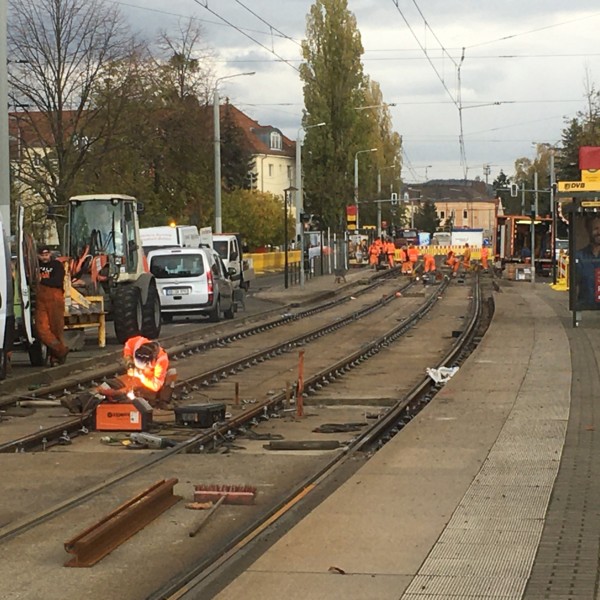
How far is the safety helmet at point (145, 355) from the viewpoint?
53.3 ft

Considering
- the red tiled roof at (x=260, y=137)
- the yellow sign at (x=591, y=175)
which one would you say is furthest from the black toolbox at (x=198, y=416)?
the red tiled roof at (x=260, y=137)

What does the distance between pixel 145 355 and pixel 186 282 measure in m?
18.0

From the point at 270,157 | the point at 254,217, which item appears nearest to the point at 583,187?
the point at 254,217

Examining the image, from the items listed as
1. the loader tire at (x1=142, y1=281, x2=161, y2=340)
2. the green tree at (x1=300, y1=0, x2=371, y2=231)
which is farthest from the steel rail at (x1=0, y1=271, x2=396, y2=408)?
the green tree at (x1=300, y1=0, x2=371, y2=231)

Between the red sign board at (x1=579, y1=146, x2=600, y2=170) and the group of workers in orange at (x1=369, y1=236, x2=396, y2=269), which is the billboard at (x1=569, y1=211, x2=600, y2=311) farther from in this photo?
the group of workers in orange at (x1=369, y1=236, x2=396, y2=269)

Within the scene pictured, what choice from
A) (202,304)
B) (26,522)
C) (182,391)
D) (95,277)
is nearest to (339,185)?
(202,304)

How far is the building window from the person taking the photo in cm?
13375

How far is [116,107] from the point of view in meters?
49.7

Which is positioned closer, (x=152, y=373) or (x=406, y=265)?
(x=152, y=373)

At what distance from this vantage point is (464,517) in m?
9.52

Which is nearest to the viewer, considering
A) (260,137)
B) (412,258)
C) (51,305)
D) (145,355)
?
(145,355)

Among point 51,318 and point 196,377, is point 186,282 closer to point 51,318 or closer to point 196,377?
point 51,318

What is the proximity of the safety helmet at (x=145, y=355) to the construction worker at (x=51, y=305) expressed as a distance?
5.10 m

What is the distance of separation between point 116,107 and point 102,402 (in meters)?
35.8
